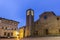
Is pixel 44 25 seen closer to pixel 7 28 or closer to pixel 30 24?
pixel 30 24

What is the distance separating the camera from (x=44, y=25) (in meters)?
40.0

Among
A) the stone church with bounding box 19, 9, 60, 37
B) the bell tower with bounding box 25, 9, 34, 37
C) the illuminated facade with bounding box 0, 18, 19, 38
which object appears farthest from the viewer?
the illuminated facade with bounding box 0, 18, 19, 38

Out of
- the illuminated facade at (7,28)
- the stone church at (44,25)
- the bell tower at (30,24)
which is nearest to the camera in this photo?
the stone church at (44,25)

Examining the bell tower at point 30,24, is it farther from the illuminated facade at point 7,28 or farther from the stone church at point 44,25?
the illuminated facade at point 7,28

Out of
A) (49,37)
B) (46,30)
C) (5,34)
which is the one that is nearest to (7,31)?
(5,34)

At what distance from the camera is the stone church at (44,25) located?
38.8m

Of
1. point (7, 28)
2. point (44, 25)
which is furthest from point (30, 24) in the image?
point (7, 28)

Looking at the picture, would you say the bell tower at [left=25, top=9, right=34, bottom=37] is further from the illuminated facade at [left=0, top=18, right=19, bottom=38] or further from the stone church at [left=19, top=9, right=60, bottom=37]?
the illuminated facade at [left=0, top=18, right=19, bottom=38]

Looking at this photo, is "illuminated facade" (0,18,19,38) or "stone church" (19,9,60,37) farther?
"illuminated facade" (0,18,19,38)

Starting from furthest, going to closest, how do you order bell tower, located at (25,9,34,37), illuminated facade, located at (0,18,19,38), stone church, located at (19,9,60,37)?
illuminated facade, located at (0,18,19,38) → bell tower, located at (25,9,34,37) → stone church, located at (19,9,60,37)

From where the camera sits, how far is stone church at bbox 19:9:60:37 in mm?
38844

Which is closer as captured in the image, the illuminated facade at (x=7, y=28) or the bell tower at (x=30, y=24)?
the bell tower at (x=30, y=24)

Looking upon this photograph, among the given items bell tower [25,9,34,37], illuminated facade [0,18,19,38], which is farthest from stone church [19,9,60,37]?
illuminated facade [0,18,19,38]

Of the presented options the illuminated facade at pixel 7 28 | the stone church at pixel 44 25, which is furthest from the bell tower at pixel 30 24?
the illuminated facade at pixel 7 28
